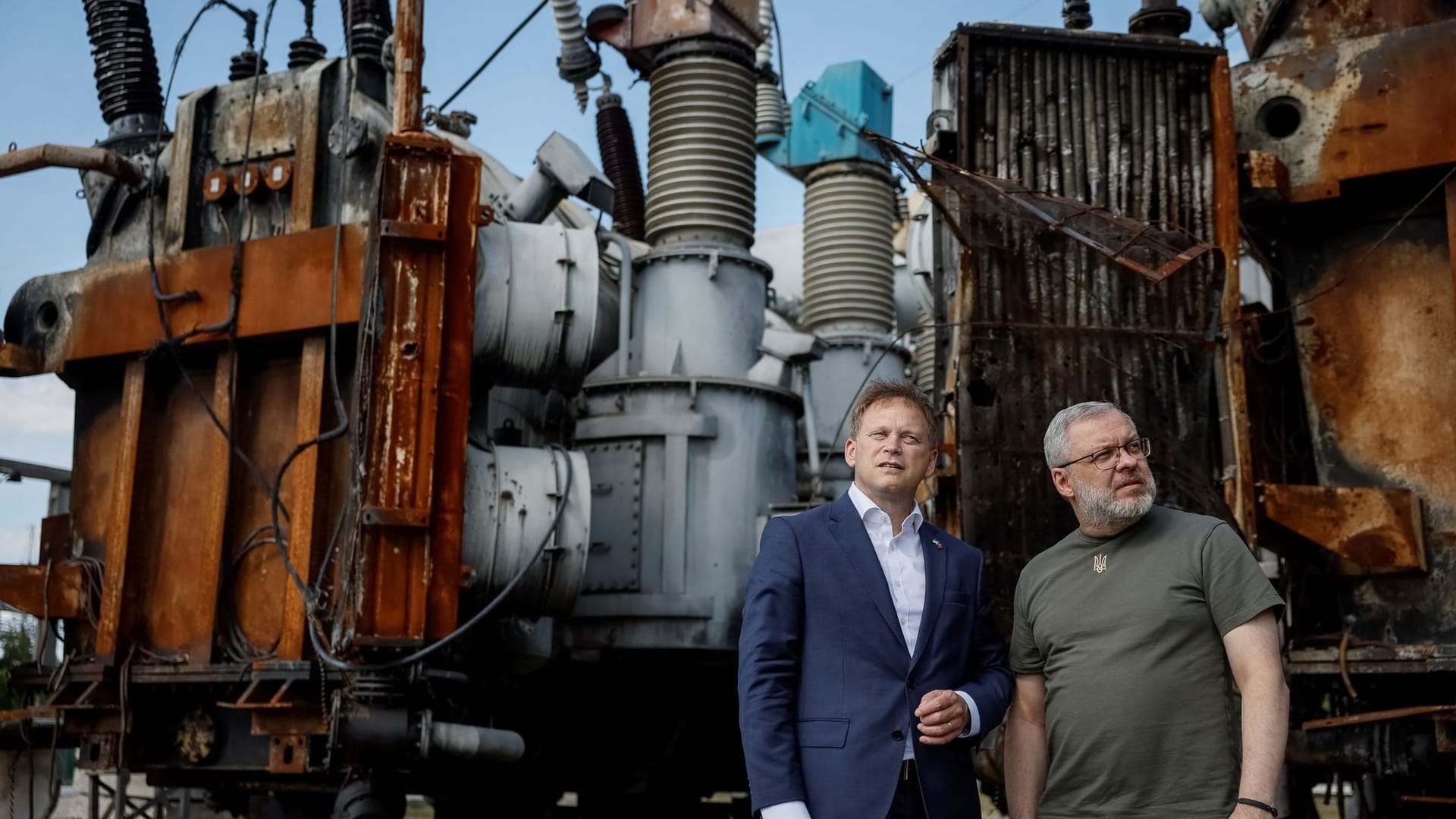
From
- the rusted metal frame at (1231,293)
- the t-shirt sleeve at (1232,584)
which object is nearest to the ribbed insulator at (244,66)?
the rusted metal frame at (1231,293)

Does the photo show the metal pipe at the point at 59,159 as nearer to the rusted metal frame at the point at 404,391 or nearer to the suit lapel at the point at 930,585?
the rusted metal frame at the point at 404,391

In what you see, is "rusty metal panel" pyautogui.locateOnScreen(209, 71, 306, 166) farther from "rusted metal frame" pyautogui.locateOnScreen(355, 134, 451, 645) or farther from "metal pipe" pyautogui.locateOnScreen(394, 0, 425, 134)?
"rusted metal frame" pyautogui.locateOnScreen(355, 134, 451, 645)

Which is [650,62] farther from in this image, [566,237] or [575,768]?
[575,768]

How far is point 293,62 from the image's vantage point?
9.45 metres

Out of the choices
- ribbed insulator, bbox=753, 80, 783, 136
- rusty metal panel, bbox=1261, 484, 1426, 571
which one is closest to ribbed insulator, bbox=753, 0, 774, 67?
ribbed insulator, bbox=753, 80, 783, 136

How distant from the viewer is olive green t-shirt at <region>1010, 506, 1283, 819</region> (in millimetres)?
3135

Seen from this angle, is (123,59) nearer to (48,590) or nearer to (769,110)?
(48,590)

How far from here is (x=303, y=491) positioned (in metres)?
7.91

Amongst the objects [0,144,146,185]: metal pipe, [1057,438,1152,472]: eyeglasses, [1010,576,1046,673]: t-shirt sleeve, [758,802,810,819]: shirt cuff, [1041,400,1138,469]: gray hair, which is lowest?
[758,802,810,819]: shirt cuff

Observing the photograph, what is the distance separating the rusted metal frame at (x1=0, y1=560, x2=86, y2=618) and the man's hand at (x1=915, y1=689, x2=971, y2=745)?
6839 millimetres

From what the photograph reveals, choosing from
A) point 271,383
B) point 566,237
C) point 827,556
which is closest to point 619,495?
point 566,237

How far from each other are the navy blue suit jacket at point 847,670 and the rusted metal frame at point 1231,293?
4507 millimetres

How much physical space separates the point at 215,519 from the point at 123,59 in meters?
3.92

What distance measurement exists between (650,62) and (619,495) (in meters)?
4.05
